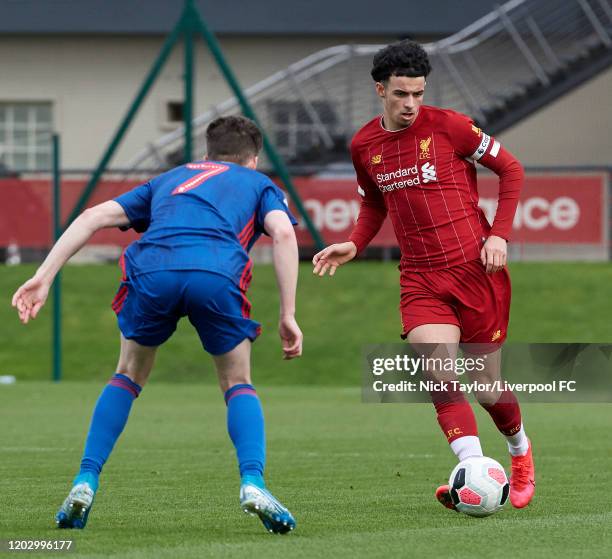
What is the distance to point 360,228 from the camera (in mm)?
7508

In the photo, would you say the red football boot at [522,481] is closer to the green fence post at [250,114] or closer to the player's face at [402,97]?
the player's face at [402,97]

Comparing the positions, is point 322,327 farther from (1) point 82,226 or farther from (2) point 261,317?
(1) point 82,226

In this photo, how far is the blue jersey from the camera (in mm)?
5891

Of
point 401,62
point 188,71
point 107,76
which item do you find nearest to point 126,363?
point 401,62

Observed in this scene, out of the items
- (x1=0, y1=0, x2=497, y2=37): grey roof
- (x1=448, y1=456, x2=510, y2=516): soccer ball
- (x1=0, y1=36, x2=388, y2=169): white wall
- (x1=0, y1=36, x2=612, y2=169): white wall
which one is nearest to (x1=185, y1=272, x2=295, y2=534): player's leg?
(x1=448, y1=456, x2=510, y2=516): soccer ball

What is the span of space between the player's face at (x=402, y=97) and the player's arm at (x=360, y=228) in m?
0.31

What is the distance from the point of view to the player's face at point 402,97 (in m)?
6.87

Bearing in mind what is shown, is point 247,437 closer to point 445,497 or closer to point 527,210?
point 445,497

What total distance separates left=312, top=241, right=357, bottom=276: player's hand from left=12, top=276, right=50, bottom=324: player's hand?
5.74 ft

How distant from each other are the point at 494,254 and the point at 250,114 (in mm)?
11836

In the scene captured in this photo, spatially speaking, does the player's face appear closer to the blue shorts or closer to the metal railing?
the blue shorts

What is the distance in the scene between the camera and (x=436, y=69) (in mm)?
25094

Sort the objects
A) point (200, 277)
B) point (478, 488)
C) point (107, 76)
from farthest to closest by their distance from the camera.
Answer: point (107, 76) → point (478, 488) → point (200, 277)

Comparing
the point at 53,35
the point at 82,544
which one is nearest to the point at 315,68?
the point at 53,35
